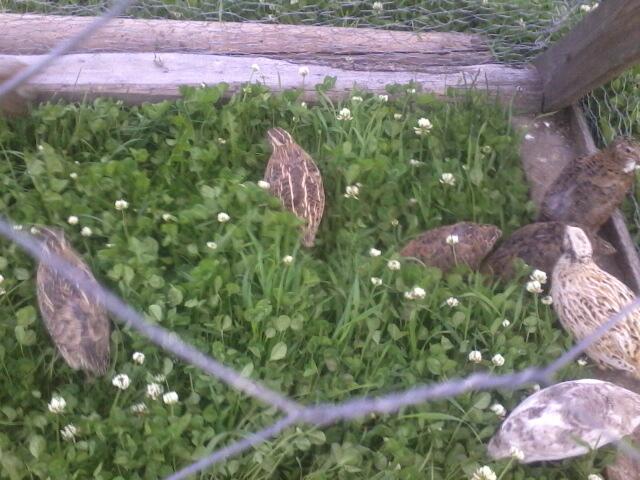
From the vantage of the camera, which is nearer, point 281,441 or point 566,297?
point 281,441

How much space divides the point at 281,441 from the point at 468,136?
1586 millimetres

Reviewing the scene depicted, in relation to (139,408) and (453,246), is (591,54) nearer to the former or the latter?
(453,246)

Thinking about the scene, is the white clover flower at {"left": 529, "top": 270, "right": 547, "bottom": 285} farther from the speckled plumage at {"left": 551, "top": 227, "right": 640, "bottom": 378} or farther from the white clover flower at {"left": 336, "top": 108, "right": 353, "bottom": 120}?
the white clover flower at {"left": 336, "top": 108, "right": 353, "bottom": 120}

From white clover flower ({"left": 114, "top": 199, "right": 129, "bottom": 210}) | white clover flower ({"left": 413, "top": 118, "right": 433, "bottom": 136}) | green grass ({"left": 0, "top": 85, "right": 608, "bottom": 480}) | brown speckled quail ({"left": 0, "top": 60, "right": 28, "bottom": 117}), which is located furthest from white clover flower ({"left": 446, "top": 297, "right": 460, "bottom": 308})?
brown speckled quail ({"left": 0, "top": 60, "right": 28, "bottom": 117})

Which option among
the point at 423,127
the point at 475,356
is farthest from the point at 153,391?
the point at 423,127

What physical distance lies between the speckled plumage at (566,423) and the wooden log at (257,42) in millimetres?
1878

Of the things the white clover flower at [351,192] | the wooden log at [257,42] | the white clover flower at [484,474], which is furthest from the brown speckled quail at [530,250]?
the wooden log at [257,42]

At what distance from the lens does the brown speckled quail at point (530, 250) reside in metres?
2.64

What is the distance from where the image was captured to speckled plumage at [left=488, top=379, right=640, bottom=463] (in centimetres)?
210

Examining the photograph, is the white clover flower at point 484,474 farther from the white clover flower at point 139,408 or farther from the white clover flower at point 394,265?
the white clover flower at point 139,408

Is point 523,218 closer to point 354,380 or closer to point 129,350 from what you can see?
point 354,380

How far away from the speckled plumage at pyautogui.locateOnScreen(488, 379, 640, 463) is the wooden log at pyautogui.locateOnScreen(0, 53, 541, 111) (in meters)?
1.60

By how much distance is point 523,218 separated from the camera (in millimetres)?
2971

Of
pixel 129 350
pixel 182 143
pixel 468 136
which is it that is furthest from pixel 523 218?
pixel 129 350
